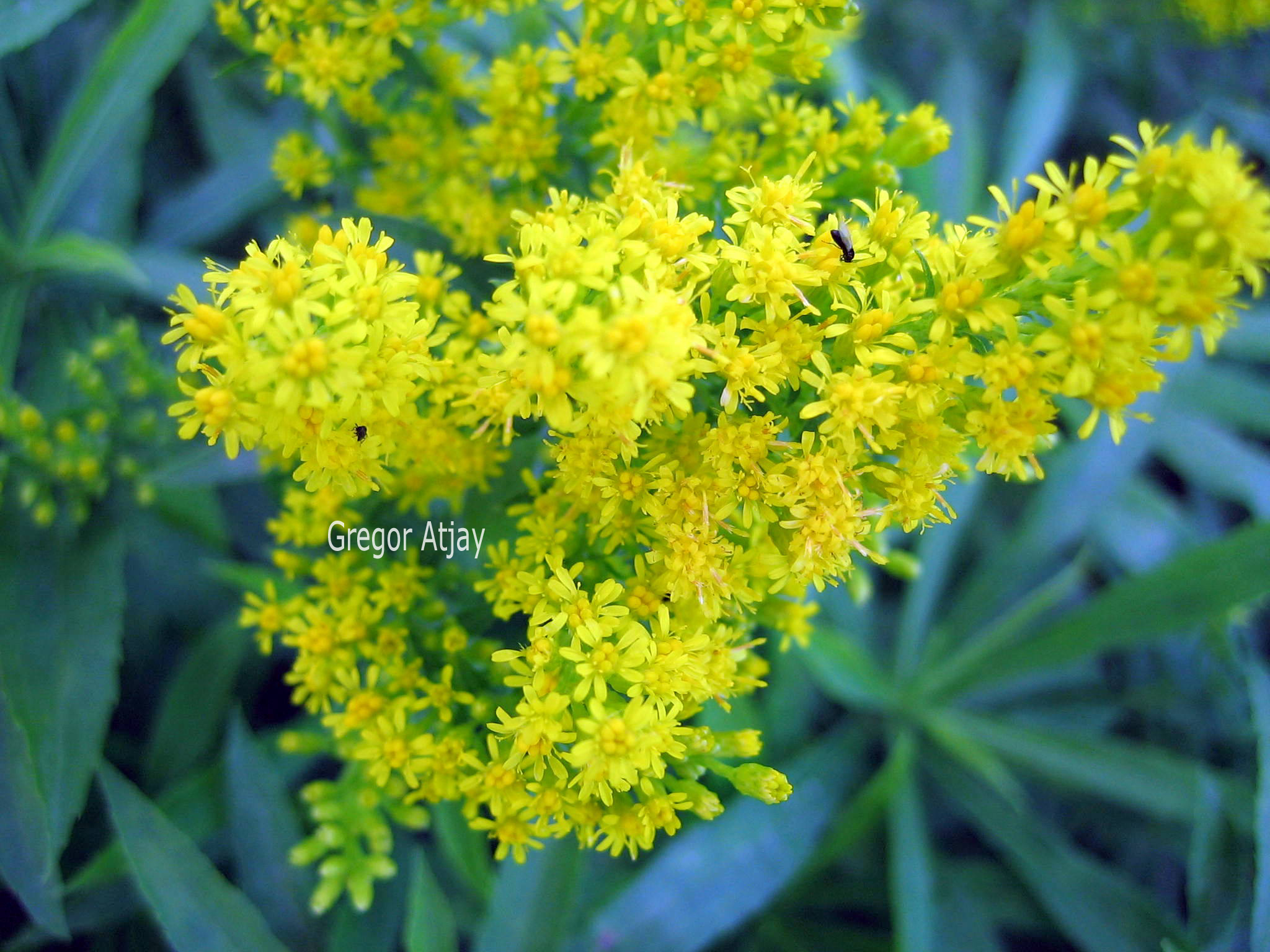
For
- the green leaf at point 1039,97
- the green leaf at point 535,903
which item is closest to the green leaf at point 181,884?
the green leaf at point 535,903

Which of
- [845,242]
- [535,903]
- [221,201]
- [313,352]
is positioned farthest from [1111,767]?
[221,201]

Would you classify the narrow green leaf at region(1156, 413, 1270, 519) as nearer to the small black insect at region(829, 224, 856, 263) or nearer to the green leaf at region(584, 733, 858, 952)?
the green leaf at region(584, 733, 858, 952)

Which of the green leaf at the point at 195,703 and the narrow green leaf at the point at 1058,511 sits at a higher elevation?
the narrow green leaf at the point at 1058,511

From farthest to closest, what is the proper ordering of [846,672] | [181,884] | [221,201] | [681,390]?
[221,201] → [846,672] → [181,884] → [681,390]

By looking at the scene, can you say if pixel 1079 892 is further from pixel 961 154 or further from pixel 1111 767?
pixel 961 154

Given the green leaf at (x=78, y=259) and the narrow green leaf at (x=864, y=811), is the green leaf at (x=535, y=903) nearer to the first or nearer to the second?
the narrow green leaf at (x=864, y=811)

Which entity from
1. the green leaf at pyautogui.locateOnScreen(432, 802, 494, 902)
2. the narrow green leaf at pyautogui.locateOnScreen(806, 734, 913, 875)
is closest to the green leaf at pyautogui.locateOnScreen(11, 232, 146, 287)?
the green leaf at pyautogui.locateOnScreen(432, 802, 494, 902)

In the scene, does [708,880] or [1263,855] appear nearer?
[1263,855]
